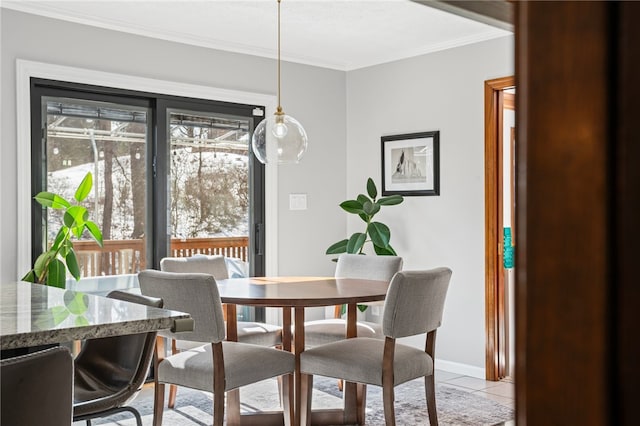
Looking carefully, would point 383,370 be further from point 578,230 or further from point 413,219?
point 578,230

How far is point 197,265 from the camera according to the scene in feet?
13.4

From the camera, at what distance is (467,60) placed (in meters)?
4.74

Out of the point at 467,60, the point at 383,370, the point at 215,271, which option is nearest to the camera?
the point at 383,370

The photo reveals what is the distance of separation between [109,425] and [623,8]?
3.76 m

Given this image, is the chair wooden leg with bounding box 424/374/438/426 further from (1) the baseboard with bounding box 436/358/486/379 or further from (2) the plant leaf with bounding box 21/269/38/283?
(2) the plant leaf with bounding box 21/269/38/283

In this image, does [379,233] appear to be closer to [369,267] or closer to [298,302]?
[369,267]

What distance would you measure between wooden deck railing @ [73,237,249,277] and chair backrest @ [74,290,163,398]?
2069 mm

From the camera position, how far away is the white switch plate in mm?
5266

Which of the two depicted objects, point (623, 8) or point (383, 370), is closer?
point (623, 8)

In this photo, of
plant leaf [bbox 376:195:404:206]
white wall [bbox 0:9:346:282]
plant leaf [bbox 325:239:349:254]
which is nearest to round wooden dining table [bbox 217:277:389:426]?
plant leaf [bbox 376:195:404:206]

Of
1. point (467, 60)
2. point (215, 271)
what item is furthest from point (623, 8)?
point (467, 60)

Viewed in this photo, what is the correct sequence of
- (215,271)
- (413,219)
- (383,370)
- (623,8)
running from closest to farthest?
(623,8)
(383,370)
(215,271)
(413,219)

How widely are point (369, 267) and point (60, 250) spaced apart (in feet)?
6.09

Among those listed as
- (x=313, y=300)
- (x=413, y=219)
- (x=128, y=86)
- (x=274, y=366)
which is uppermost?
(x=128, y=86)
